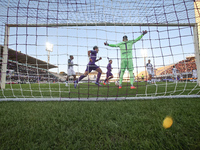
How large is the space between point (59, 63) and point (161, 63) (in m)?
2.51

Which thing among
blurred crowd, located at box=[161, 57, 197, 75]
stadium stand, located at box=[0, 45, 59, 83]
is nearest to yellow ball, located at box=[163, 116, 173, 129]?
blurred crowd, located at box=[161, 57, 197, 75]

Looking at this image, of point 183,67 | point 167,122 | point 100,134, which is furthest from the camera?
point 183,67

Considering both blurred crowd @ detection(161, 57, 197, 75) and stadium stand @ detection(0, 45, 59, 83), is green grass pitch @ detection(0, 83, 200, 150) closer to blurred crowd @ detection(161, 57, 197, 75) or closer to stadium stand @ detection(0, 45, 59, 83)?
stadium stand @ detection(0, 45, 59, 83)

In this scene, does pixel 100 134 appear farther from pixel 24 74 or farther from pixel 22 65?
pixel 22 65

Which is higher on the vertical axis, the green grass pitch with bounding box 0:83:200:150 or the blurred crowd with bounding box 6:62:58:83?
the blurred crowd with bounding box 6:62:58:83

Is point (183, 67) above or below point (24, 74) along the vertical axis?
above

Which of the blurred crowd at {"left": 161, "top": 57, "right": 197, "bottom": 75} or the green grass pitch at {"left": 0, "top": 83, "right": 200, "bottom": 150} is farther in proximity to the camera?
the blurred crowd at {"left": 161, "top": 57, "right": 197, "bottom": 75}

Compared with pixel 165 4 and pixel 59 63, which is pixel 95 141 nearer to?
pixel 59 63

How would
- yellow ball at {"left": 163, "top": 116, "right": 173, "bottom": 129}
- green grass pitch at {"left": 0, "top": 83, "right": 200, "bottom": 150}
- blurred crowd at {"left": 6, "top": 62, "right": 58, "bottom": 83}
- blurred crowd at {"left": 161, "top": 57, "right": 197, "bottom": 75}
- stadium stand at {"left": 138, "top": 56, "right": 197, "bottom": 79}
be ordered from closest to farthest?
green grass pitch at {"left": 0, "top": 83, "right": 200, "bottom": 150}
yellow ball at {"left": 163, "top": 116, "right": 173, "bottom": 129}
blurred crowd at {"left": 161, "top": 57, "right": 197, "bottom": 75}
stadium stand at {"left": 138, "top": 56, "right": 197, "bottom": 79}
blurred crowd at {"left": 6, "top": 62, "right": 58, "bottom": 83}

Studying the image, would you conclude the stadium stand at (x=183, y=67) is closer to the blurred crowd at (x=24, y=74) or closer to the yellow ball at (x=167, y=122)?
the yellow ball at (x=167, y=122)

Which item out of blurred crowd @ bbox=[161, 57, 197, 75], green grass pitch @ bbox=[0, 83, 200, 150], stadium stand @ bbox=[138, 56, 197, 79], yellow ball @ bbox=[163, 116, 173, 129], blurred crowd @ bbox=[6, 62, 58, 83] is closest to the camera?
green grass pitch @ bbox=[0, 83, 200, 150]

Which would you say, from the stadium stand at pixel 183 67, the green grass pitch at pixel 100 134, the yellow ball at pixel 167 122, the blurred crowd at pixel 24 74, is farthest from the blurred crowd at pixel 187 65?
the blurred crowd at pixel 24 74

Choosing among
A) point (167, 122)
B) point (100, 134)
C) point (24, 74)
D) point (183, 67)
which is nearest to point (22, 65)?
point (24, 74)

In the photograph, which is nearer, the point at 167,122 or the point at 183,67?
the point at 167,122
